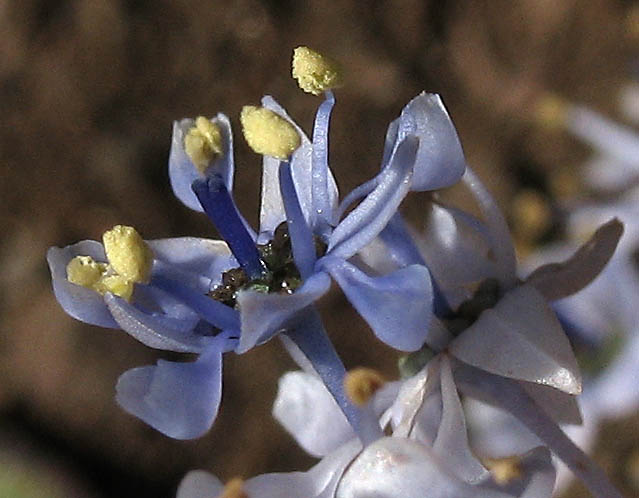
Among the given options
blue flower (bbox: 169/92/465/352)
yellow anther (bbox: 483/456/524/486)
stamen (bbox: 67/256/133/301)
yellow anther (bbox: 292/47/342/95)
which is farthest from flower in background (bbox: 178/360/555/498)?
yellow anther (bbox: 292/47/342/95)

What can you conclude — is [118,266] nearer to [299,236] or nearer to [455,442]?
[299,236]

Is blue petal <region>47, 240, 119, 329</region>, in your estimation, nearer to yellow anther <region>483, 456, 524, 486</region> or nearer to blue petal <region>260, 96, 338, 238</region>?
blue petal <region>260, 96, 338, 238</region>

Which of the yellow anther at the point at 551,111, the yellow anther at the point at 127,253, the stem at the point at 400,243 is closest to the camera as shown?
the yellow anther at the point at 127,253

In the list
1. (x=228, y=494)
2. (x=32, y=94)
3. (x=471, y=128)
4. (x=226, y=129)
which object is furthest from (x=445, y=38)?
(x=228, y=494)

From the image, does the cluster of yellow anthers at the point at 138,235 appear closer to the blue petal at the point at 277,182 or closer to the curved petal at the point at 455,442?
the blue petal at the point at 277,182

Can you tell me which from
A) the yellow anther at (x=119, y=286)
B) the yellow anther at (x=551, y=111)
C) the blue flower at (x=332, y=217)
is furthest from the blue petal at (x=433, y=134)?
the yellow anther at (x=551, y=111)

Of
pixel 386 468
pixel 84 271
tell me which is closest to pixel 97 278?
pixel 84 271

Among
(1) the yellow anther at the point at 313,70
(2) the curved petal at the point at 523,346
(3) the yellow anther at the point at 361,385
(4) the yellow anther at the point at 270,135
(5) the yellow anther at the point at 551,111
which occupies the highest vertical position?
(1) the yellow anther at the point at 313,70
